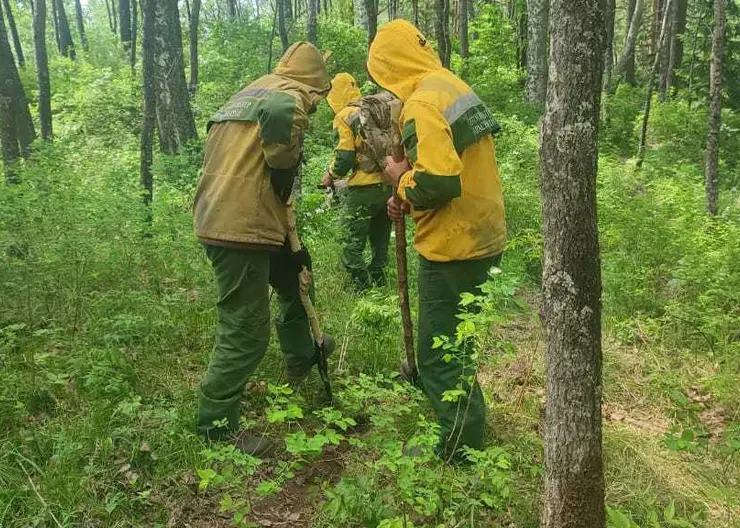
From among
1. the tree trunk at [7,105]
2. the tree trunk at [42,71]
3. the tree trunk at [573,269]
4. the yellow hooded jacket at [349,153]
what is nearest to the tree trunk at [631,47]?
the yellow hooded jacket at [349,153]

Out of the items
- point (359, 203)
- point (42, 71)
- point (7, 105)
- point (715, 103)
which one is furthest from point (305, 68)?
point (42, 71)

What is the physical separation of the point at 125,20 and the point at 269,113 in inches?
951

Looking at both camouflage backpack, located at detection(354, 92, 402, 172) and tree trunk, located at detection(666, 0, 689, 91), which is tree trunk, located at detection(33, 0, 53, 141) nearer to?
camouflage backpack, located at detection(354, 92, 402, 172)

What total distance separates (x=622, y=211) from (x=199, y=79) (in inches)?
535

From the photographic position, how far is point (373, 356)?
15.0 feet

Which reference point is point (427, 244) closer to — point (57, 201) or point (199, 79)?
point (57, 201)

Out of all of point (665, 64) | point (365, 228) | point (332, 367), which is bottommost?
point (332, 367)

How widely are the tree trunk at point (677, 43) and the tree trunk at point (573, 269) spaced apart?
1548 centimetres

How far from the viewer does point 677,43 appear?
16969 millimetres

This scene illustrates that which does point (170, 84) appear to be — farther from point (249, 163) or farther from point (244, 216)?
point (244, 216)

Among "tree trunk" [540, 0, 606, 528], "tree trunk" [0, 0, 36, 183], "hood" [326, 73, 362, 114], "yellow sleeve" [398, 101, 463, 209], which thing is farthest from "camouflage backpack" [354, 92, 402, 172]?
"tree trunk" [0, 0, 36, 183]

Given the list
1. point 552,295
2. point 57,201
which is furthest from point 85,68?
point 552,295

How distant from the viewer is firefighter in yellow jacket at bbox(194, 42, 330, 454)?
11.4 ft

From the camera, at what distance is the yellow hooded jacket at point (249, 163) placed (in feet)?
11.2
